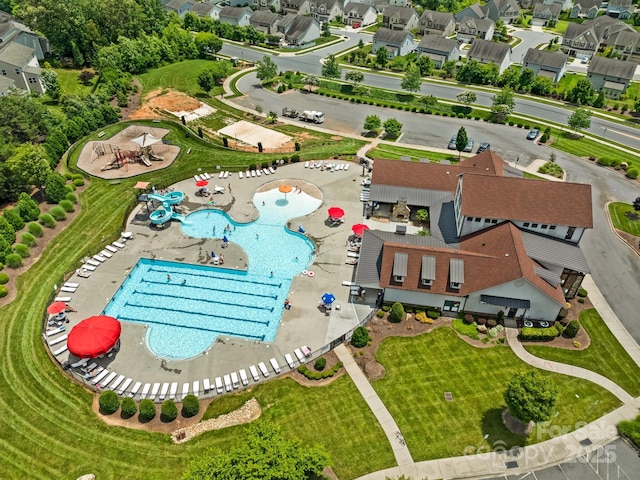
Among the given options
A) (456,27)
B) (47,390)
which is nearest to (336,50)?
(456,27)

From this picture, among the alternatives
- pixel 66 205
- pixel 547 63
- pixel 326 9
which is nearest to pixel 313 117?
pixel 66 205

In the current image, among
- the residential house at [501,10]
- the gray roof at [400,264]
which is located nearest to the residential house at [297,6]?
the residential house at [501,10]

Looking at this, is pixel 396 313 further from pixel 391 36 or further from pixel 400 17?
pixel 400 17

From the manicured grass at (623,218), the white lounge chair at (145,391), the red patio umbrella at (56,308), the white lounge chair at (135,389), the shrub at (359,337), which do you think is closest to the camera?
the white lounge chair at (145,391)

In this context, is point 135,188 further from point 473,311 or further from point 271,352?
point 473,311

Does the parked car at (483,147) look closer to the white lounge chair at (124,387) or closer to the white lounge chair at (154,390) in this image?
the white lounge chair at (154,390)
